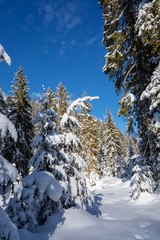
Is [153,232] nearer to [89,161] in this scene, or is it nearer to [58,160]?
[58,160]

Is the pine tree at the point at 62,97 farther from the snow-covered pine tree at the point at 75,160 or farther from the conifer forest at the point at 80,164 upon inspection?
the snow-covered pine tree at the point at 75,160

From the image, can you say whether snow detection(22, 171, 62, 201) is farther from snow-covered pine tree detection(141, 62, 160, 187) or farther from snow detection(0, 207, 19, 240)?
snow-covered pine tree detection(141, 62, 160, 187)

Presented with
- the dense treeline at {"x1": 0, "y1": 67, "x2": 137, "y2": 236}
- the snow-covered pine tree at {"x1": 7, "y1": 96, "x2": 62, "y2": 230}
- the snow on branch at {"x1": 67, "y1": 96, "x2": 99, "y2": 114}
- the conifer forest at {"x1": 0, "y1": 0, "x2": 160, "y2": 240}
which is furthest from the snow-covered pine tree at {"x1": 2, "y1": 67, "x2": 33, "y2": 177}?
the snow on branch at {"x1": 67, "y1": 96, "x2": 99, "y2": 114}

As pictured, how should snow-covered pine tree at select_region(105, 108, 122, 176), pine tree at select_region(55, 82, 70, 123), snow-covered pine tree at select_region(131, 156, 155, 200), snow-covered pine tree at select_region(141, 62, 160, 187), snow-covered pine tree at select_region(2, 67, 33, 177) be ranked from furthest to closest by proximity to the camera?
snow-covered pine tree at select_region(105, 108, 122, 176)
pine tree at select_region(55, 82, 70, 123)
snow-covered pine tree at select_region(2, 67, 33, 177)
snow-covered pine tree at select_region(131, 156, 155, 200)
snow-covered pine tree at select_region(141, 62, 160, 187)

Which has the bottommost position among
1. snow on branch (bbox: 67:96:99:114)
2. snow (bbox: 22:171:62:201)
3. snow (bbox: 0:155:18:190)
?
snow (bbox: 22:171:62:201)

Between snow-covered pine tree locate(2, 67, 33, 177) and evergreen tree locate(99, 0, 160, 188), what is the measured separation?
32.2 ft

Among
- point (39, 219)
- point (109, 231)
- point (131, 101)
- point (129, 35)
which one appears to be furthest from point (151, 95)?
point (39, 219)

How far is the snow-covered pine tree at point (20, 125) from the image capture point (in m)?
13.0

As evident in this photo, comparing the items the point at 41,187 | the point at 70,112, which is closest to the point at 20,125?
the point at 70,112

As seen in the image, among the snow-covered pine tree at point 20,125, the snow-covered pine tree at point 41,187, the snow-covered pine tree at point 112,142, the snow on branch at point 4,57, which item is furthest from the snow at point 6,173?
the snow-covered pine tree at point 112,142

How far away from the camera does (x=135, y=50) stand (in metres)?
7.29

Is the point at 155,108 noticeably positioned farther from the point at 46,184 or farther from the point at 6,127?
the point at 6,127

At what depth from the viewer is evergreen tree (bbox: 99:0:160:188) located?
602 centimetres

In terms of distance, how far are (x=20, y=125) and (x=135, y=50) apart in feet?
40.6
